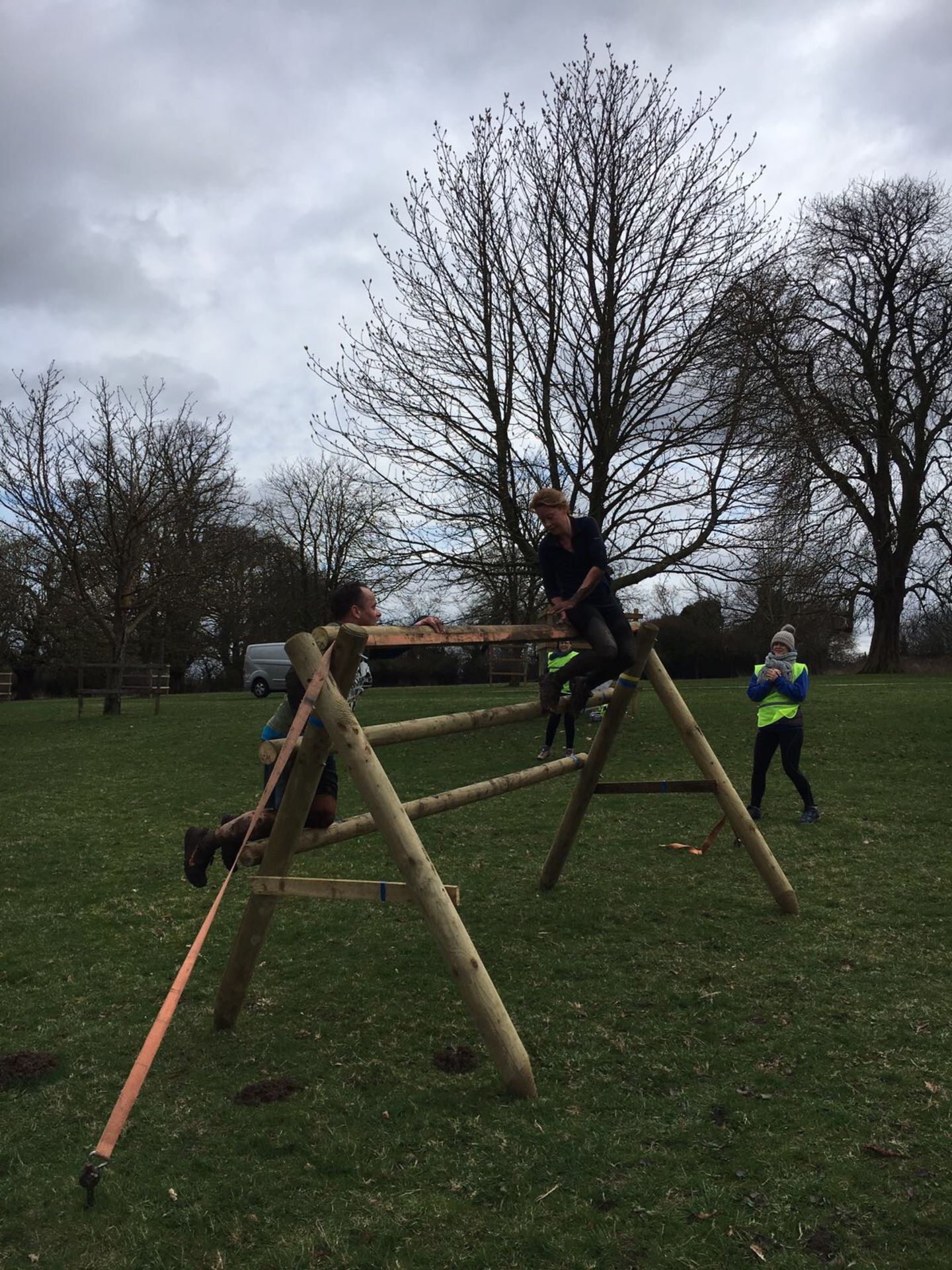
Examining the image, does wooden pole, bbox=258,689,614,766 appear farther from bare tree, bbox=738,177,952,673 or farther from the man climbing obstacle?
bare tree, bbox=738,177,952,673

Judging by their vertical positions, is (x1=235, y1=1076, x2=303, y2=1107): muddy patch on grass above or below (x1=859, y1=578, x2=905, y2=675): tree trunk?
below

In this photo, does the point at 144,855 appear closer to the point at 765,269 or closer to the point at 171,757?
the point at 171,757

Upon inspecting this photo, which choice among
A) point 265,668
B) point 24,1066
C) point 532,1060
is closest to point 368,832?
point 532,1060

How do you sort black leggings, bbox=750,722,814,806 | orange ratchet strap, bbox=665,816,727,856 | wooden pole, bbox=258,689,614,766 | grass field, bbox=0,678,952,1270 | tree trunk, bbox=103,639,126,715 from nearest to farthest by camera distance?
grass field, bbox=0,678,952,1270
wooden pole, bbox=258,689,614,766
orange ratchet strap, bbox=665,816,727,856
black leggings, bbox=750,722,814,806
tree trunk, bbox=103,639,126,715

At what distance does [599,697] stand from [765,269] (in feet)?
38.5

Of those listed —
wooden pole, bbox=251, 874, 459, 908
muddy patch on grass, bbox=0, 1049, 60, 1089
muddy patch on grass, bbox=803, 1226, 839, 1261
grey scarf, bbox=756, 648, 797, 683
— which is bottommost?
muddy patch on grass, bbox=0, 1049, 60, 1089

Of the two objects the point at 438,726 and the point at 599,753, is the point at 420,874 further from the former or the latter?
the point at 599,753

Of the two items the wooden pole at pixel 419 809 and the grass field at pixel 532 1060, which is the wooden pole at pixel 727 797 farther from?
the wooden pole at pixel 419 809

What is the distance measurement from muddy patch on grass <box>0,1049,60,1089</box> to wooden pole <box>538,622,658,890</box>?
10.7 ft

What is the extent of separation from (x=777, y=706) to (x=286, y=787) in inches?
225

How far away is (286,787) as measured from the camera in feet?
12.2

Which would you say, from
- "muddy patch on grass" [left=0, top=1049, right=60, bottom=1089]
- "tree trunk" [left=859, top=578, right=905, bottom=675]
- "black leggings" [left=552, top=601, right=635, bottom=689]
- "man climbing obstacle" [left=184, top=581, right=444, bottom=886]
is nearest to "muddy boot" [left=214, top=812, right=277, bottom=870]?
"man climbing obstacle" [left=184, top=581, right=444, bottom=886]

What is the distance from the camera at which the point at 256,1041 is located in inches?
153

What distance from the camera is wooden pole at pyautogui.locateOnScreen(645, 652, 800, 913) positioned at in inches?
217
